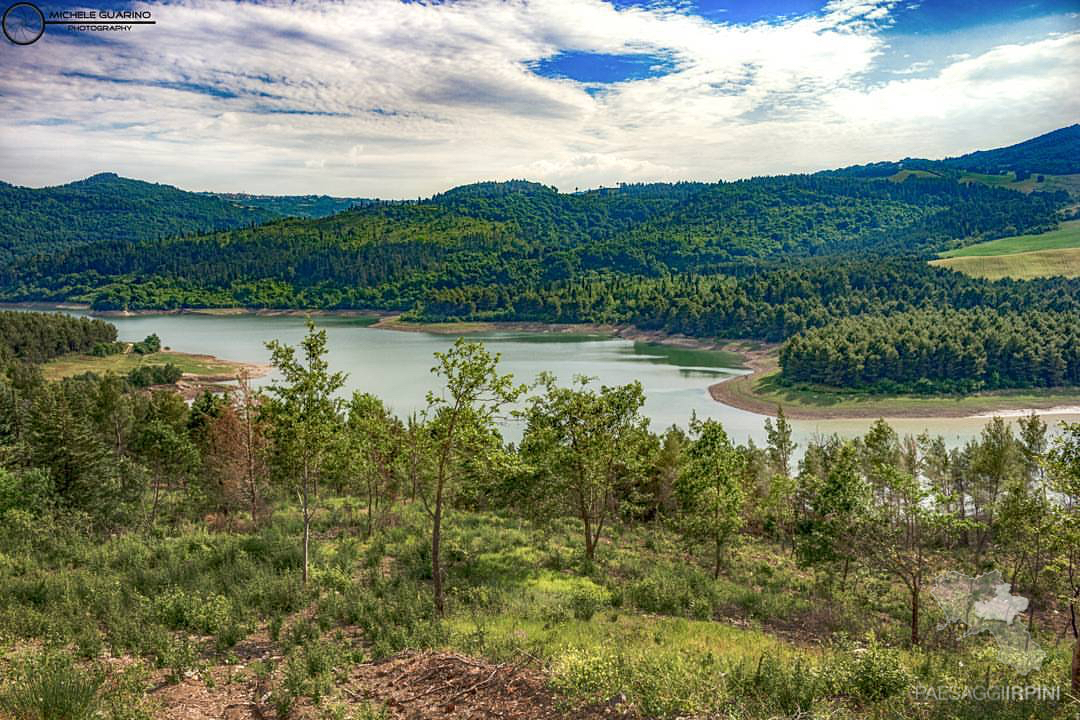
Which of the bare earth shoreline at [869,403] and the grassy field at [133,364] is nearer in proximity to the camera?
the bare earth shoreline at [869,403]

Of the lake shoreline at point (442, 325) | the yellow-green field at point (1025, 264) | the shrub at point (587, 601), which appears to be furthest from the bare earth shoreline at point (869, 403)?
the yellow-green field at point (1025, 264)

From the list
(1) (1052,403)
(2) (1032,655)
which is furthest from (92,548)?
(1) (1052,403)

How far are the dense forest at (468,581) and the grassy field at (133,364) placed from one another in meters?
51.4

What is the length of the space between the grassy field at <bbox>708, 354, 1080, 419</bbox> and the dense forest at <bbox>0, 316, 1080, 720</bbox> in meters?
38.3

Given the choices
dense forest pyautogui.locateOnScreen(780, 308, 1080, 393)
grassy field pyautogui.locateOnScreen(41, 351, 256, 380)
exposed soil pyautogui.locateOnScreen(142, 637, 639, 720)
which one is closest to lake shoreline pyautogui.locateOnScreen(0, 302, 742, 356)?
dense forest pyautogui.locateOnScreen(780, 308, 1080, 393)

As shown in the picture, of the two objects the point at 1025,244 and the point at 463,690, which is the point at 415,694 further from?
the point at 1025,244

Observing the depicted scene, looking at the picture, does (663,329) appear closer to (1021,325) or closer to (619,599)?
(1021,325)

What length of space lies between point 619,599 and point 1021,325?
90186mm

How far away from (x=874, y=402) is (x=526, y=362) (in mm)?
44213

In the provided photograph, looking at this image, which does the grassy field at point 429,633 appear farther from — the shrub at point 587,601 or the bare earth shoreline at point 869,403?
the bare earth shoreline at point 869,403

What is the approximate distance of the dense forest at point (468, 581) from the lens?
903 centimetres

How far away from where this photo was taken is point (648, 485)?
1307 inches

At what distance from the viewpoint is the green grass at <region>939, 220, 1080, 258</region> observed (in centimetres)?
15398

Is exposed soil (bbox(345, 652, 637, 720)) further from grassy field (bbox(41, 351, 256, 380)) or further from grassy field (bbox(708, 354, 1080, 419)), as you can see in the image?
grassy field (bbox(41, 351, 256, 380))
